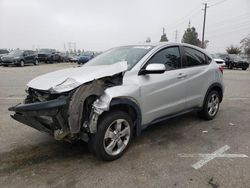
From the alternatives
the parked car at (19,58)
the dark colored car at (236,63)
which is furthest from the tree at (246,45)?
the parked car at (19,58)

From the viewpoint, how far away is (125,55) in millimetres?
4371

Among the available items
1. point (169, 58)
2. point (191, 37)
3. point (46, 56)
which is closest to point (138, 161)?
point (169, 58)

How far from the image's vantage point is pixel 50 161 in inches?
141

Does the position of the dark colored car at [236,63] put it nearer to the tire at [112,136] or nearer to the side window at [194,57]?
the side window at [194,57]

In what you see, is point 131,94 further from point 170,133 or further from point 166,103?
point 170,133

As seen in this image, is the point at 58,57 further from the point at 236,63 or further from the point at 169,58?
the point at 169,58

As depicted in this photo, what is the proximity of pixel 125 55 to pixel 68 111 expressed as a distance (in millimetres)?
1663

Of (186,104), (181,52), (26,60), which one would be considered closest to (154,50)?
(181,52)

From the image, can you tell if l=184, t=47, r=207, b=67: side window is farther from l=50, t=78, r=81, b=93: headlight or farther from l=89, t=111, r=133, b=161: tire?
l=50, t=78, r=81, b=93: headlight

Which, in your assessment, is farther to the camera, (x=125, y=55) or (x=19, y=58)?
(x=19, y=58)

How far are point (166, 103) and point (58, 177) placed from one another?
214 cm

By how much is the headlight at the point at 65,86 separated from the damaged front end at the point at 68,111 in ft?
0.15

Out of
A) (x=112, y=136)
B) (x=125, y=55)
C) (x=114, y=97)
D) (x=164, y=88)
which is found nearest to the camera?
(x=114, y=97)

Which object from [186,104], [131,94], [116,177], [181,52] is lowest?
[116,177]
